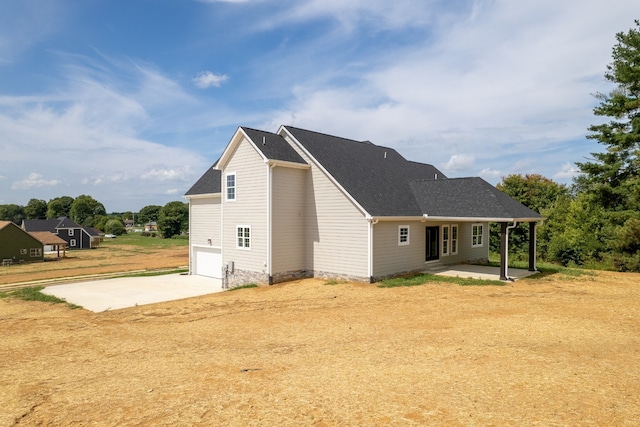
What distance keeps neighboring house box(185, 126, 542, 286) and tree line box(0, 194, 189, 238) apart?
72984 mm

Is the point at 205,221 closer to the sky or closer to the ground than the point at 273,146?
closer to the ground

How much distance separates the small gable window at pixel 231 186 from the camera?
19.9 metres

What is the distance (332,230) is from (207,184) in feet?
32.1

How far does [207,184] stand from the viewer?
23844 millimetres

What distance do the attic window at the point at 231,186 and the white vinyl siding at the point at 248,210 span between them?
282 mm

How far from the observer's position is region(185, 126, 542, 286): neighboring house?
17641 mm

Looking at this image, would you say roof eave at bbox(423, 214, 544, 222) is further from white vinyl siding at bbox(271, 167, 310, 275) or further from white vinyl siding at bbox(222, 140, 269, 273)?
white vinyl siding at bbox(222, 140, 269, 273)

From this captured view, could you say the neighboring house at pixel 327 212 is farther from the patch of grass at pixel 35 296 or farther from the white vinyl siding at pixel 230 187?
the patch of grass at pixel 35 296

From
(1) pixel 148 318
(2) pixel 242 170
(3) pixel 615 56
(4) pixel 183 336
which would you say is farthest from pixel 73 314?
(3) pixel 615 56

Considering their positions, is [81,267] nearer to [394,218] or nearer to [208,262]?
[208,262]

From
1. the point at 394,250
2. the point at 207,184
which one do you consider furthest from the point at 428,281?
the point at 207,184

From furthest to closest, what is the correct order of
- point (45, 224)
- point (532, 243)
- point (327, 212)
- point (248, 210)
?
point (45, 224), point (532, 243), point (248, 210), point (327, 212)

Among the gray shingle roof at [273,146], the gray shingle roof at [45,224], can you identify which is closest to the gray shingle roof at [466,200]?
the gray shingle roof at [273,146]

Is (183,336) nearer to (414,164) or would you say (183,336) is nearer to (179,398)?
(179,398)
